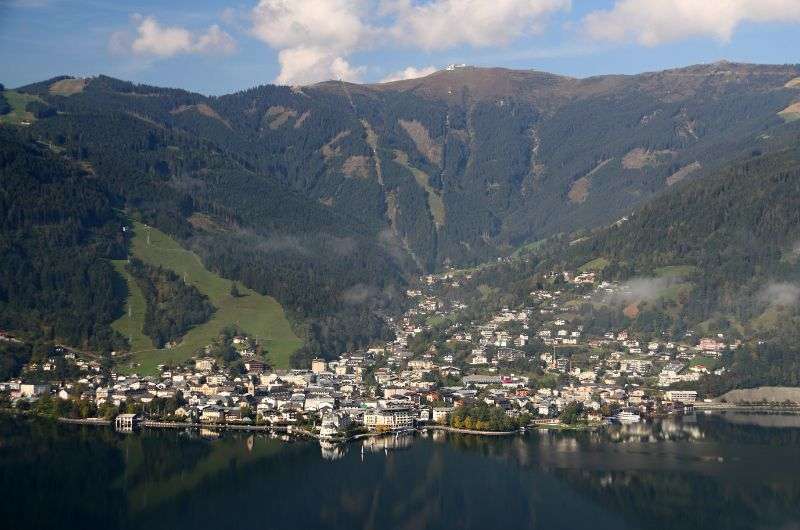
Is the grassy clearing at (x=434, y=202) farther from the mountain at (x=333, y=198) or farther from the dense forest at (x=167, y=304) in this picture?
the dense forest at (x=167, y=304)

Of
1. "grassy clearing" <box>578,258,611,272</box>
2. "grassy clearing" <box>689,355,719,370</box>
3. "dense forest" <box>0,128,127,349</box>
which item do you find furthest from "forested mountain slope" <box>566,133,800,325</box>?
"dense forest" <box>0,128,127,349</box>

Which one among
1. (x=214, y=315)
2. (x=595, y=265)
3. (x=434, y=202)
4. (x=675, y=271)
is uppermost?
(x=434, y=202)

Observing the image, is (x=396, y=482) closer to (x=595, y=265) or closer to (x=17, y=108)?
(x=595, y=265)

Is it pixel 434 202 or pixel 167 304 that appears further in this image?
pixel 434 202

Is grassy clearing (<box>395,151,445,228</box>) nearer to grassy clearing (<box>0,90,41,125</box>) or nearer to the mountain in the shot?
the mountain

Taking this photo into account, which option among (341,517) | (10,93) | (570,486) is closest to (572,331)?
(570,486)

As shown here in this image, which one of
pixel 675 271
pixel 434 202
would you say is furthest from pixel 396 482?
pixel 434 202

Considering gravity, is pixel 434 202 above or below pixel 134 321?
above
